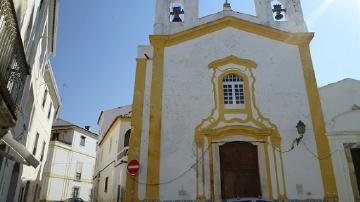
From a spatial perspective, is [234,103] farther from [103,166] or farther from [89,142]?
[89,142]

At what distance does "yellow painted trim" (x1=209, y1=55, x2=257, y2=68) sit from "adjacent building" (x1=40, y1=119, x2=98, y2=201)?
24.6 metres

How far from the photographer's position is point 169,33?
46.1 ft

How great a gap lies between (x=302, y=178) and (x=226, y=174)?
2.68 meters

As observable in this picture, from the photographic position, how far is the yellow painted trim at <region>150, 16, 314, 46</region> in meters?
13.6

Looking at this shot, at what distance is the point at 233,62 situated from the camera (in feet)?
43.8

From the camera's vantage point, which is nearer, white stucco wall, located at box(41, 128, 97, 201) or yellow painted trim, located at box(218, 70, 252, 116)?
yellow painted trim, located at box(218, 70, 252, 116)

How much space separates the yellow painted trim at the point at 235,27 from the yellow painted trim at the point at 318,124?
18.9 inches

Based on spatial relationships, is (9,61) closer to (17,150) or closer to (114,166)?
(17,150)

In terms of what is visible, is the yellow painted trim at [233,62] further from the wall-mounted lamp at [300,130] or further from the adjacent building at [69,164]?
the adjacent building at [69,164]

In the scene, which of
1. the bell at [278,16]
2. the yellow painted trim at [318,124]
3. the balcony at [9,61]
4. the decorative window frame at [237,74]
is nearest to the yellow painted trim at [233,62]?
the decorative window frame at [237,74]

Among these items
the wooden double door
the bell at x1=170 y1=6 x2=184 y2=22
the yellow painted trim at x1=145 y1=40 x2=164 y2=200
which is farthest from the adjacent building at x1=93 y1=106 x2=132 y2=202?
the bell at x1=170 y1=6 x2=184 y2=22

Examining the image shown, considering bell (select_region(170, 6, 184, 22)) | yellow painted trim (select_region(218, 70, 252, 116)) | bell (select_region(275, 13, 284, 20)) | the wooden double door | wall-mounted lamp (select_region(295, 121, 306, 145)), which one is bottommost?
the wooden double door

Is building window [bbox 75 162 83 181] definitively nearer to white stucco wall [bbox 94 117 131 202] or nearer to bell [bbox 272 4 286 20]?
white stucco wall [bbox 94 117 131 202]

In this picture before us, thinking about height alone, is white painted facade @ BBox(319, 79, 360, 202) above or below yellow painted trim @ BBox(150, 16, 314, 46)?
below
